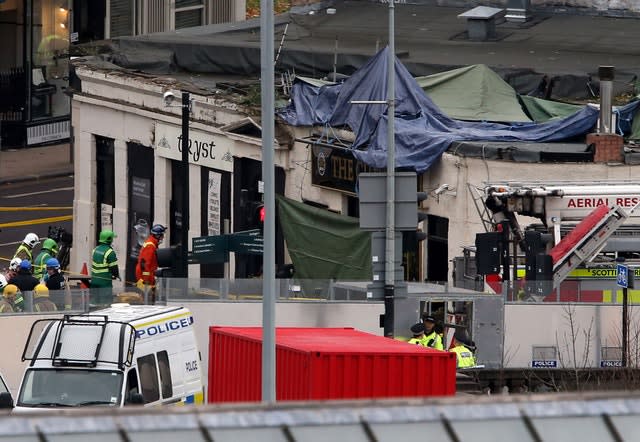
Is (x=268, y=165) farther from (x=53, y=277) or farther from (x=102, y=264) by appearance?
(x=102, y=264)

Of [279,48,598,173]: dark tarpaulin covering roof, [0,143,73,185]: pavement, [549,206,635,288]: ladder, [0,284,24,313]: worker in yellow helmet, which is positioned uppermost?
[279,48,598,173]: dark tarpaulin covering roof

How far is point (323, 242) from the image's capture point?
34594 mm

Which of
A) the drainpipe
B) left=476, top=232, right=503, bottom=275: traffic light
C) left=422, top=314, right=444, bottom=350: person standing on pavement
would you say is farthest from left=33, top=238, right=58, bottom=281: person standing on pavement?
the drainpipe

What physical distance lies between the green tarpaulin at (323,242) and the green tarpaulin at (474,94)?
4.60m

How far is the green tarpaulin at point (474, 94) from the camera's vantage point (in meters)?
38.1

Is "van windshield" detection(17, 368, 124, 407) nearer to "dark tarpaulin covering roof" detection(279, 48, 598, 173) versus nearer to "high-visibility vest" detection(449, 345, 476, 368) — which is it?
"high-visibility vest" detection(449, 345, 476, 368)

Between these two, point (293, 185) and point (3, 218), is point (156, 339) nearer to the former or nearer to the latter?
point (293, 185)

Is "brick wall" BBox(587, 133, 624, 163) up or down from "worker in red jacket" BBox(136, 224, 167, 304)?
up

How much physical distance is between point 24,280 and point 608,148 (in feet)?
35.8

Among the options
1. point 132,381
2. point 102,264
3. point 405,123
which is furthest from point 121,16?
point 132,381

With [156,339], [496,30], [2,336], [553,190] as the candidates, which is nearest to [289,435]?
[156,339]

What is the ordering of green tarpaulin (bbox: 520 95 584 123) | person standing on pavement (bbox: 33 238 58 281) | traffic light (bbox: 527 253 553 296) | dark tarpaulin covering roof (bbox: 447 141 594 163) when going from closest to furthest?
traffic light (bbox: 527 253 553 296), person standing on pavement (bbox: 33 238 58 281), dark tarpaulin covering roof (bbox: 447 141 594 163), green tarpaulin (bbox: 520 95 584 123)

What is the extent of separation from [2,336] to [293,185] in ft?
38.3

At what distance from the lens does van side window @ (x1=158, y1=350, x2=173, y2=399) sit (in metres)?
22.1
